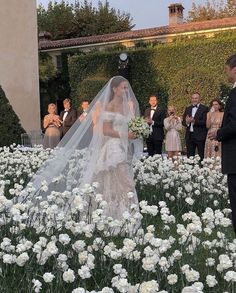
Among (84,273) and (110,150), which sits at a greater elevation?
(110,150)

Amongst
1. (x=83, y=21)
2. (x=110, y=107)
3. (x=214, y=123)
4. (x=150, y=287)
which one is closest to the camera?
(x=150, y=287)

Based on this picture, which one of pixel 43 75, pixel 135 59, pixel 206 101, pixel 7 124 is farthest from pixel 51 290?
pixel 43 75

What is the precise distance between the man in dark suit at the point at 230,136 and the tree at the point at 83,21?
44.4m

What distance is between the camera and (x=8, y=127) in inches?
682

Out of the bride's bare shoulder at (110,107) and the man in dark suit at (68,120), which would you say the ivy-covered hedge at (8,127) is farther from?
the bride's bare shoulder at (110,107)

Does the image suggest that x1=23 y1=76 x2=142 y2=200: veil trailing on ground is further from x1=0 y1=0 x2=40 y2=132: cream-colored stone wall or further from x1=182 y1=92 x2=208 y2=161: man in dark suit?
x1=0 y1=0 x2=40 y2=132: cream-colored stone wall

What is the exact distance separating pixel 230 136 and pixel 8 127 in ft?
41.2

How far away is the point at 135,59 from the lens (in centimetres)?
2675

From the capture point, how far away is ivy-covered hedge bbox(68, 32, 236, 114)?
2306cm

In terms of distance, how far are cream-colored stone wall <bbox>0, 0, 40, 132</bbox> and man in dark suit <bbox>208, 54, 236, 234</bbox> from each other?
1979cm

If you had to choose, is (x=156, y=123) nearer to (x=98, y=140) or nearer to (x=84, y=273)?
(x=98, y=140)

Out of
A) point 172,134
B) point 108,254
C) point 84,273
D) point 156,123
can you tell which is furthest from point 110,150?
point 156,123

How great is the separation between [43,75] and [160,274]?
32.6m

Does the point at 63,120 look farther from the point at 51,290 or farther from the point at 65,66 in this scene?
the point at 65,66
